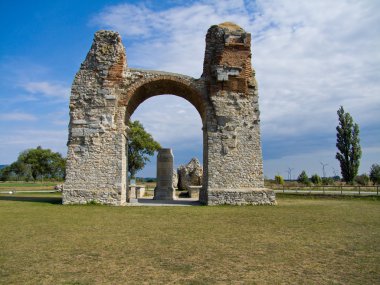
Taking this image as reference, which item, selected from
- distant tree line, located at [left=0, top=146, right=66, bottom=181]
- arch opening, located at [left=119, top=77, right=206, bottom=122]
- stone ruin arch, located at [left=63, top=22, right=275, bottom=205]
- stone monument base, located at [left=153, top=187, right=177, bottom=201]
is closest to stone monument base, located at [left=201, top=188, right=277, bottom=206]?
stone ruin arch, located at [left=63, top=22, right=275, bottom=205]

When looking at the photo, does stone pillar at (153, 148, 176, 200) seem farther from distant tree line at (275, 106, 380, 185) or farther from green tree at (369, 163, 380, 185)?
green tree at (369, 163, 380, 185)

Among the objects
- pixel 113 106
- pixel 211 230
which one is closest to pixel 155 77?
pixel 113 106

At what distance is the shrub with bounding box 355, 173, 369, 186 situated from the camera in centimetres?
3222

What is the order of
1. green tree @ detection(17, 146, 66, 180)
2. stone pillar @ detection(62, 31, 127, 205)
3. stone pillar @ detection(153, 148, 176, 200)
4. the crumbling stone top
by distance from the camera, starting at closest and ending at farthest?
1. stone pillar @ detection(62, 31, 127, 205)
2. the crumbling stone top
3. stone pillar @ detection(153, 148, 176, 200)
4. green tree @ detection(17, 146, 66, 180)

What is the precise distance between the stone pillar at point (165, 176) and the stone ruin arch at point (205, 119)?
12.5 ft

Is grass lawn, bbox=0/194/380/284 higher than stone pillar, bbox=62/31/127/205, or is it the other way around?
stone pillar, bbox=62/31/127/205

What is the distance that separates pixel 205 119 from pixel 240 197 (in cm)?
382

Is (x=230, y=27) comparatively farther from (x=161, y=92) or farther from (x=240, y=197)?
(x=240, y=197)

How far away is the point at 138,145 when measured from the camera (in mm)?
35406

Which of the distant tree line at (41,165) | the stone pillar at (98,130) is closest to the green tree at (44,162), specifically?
the distant tree line at (41,165)

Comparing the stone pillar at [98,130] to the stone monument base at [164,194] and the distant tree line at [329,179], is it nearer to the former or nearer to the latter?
the stone monument base at [164,194]

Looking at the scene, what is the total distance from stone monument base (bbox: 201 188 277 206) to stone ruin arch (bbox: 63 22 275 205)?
0.04 m

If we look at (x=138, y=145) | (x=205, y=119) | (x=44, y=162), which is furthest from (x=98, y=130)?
(x=44, y=162)

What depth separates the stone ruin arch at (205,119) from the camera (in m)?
13.2
